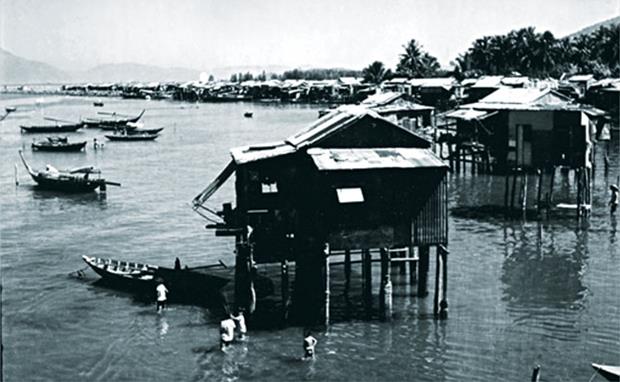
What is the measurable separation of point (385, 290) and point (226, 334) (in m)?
5.88

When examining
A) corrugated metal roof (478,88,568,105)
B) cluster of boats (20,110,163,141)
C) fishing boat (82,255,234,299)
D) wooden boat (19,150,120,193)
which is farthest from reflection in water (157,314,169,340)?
cluster of boats (20,110,163,141)

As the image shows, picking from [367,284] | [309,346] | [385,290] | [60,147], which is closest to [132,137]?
[60,147]

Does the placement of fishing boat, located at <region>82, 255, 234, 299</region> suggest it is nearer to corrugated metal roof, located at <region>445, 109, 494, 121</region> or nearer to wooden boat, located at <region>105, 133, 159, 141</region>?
corrugated metal roof, located at <region>445, 109, 494, 121</region>

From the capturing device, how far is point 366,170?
2570 cm

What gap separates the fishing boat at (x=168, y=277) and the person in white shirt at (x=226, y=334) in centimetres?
447

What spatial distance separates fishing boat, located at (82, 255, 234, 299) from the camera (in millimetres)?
29266

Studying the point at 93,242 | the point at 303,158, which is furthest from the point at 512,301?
the point at 93,242

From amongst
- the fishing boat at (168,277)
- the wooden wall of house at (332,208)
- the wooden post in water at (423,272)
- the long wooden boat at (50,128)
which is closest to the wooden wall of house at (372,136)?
the wooden wall of house at (332,208)

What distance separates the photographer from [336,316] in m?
27.2

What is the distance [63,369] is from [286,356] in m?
6.37

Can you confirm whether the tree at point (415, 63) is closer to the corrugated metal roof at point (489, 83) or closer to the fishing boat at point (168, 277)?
the corrugated metal roof at point (489, 83)

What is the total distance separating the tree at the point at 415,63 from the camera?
137875mm

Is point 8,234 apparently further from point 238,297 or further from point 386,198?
point 386,198

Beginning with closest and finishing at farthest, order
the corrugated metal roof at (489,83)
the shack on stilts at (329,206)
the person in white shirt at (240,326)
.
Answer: the person in white shirt at (240,326) < the shack on stilts at (329,206) < the corrugated metal roof at (489,83)
